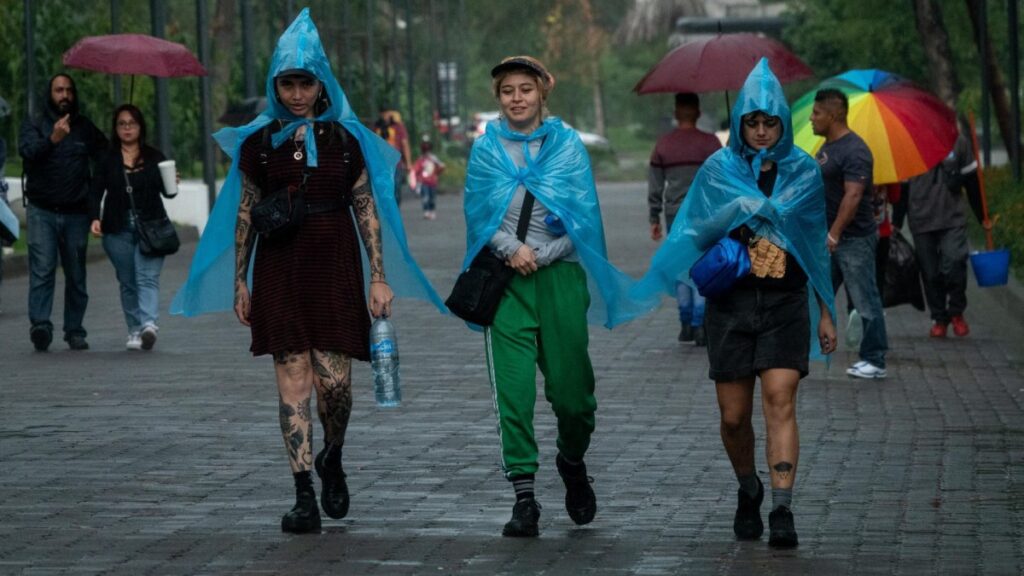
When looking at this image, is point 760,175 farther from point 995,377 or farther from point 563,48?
point 563,48

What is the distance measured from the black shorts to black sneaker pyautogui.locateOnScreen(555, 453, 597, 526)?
60cm

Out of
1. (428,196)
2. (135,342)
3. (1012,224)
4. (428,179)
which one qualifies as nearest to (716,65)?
(1012,224)

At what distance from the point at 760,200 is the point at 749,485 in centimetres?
96

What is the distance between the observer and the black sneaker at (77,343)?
15.4 metres

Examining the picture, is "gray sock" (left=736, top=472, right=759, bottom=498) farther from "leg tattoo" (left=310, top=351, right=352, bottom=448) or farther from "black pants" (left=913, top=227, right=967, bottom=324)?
"black pants" (left=913, top=227, right=967, bottom=324)

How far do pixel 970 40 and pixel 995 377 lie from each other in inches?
992

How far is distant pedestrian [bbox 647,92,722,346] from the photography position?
49.5ft

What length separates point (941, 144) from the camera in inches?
527

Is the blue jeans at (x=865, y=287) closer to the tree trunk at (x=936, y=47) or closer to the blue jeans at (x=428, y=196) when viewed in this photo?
the tree trunk at (x=936, y=47)

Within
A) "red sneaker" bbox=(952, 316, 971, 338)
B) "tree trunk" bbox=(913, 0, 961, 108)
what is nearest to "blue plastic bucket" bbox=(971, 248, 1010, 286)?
"red sneaker" bbox=(952, 316, 971, 338)

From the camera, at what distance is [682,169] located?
1513 centimetres

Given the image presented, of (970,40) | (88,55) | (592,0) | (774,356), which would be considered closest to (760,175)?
(774,356)

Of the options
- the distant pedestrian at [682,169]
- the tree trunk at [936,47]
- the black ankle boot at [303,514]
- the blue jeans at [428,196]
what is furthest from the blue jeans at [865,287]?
the blue jeans at [428,196]

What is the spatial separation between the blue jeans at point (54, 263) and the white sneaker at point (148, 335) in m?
0.49
